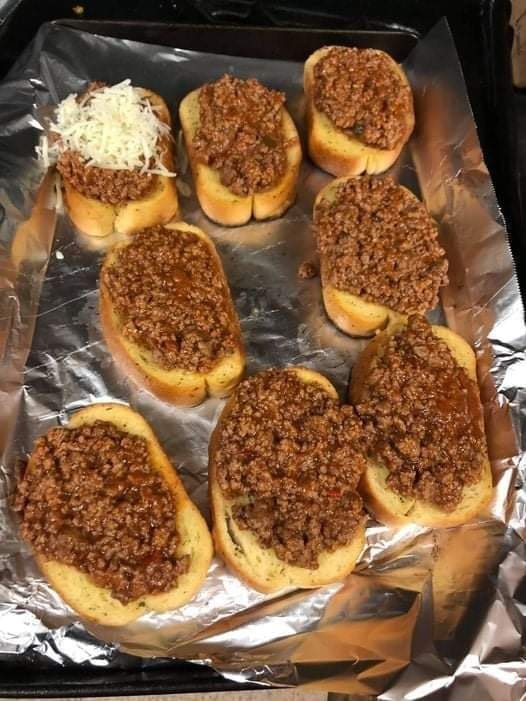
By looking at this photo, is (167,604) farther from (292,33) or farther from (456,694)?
(292,33)

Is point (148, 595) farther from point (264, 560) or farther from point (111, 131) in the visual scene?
point (111, 131)

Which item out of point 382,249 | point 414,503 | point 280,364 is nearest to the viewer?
point 414,503

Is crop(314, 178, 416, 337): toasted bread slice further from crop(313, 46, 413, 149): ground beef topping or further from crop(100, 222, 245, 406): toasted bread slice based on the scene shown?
crop(313, 46, 413, 149): ground beef topping

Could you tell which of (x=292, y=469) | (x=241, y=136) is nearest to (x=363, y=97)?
(x=241, y=136)

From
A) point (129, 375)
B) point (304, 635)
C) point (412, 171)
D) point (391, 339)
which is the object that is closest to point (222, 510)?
point (304, 635)

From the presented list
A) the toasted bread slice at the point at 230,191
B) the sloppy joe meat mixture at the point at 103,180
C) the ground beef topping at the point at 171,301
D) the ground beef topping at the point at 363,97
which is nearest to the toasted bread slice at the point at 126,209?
the sloppy joe meat mixture at the point at 103,180
